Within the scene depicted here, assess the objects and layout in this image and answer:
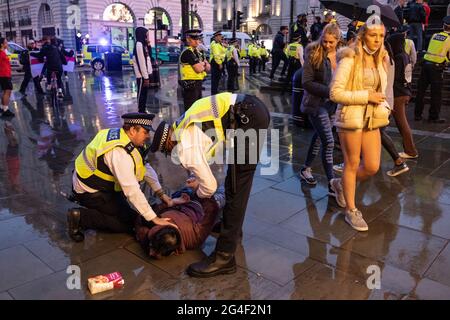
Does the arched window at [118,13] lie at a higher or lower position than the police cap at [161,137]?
higher

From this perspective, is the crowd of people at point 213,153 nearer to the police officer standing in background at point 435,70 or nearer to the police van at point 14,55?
the police officer standing in background at point 435,70

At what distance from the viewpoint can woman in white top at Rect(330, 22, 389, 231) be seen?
3461mm

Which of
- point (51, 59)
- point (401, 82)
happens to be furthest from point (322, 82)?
point (51, 59)

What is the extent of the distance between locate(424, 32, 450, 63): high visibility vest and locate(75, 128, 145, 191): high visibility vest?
677cm

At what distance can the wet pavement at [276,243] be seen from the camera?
2.85m

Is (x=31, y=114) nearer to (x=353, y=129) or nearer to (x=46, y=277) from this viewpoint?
(x=46, y=277)

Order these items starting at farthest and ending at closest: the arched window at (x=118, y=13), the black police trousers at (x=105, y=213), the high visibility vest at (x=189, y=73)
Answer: the arched window at (x=118, y=13) < the high visibility vest at (x=189, y=73) < the black police trousers at (x=105, y=213)

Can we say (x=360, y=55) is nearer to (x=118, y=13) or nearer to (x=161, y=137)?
(x=161, y=137)

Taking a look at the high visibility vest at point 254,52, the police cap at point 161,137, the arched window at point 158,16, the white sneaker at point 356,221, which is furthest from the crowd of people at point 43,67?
the arched window at point 158,16

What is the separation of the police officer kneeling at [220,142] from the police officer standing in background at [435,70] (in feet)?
21.3

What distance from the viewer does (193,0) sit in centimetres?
5025

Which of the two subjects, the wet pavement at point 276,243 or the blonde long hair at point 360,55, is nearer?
the wet pavement at point 276,243
